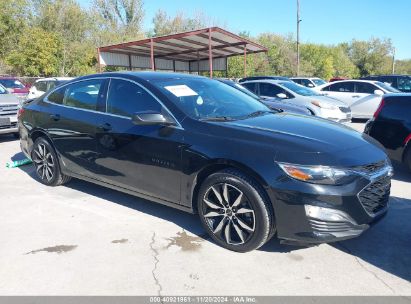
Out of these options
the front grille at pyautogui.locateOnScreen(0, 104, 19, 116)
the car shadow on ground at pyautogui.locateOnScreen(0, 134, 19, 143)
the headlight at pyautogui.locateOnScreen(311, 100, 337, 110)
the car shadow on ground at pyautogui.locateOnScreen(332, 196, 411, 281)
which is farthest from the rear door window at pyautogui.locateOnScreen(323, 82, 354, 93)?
the car shadow on ground at pyautogui.locateOnScreen(0, 134, 19, 143)

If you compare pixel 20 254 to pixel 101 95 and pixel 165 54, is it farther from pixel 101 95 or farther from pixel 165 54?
pixel 165 54

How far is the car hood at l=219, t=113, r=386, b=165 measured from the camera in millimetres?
3135

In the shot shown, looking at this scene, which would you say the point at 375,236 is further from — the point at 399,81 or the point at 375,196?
the point at 399,81

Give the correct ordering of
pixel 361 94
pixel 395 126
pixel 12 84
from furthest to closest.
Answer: pixel 12 84 < pixel 361 94 < pixel 395 126

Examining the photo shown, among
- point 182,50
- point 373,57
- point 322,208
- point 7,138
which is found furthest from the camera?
point 373,57

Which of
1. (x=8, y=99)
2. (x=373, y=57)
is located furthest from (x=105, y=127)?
(x=373, y=57)

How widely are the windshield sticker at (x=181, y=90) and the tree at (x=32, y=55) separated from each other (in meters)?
29.1

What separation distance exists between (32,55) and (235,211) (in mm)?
30631

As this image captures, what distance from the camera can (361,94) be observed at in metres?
13.5

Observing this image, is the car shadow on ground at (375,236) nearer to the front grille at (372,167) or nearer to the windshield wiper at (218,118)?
the front grille at (372,167)

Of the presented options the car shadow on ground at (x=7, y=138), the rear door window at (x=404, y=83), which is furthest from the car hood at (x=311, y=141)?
the rear door window at (x=404, y=83)

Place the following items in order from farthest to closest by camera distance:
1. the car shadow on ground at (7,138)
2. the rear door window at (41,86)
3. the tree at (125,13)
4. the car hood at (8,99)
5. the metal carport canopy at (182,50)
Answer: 1. the tree at (125,13)
2. the metal carport canopy at (182,50)
3. the rear door window at (41,86)
4. the car shadow on ground at (7,138)
5. the car hood at (8,99)

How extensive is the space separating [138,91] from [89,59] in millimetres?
35762

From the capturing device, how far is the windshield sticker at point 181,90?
4.05 m
